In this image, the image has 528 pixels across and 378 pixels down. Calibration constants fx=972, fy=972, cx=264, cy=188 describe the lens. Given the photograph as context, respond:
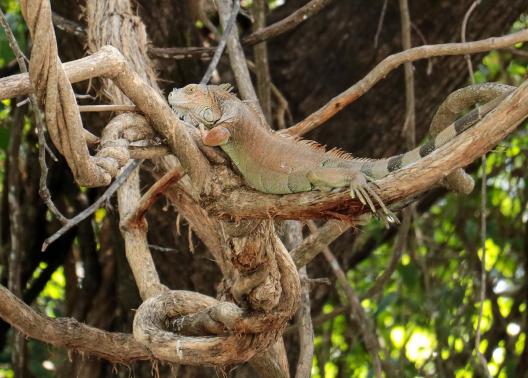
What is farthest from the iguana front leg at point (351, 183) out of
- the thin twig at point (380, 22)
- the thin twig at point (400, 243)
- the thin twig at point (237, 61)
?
the thin twig at point (380, 22)

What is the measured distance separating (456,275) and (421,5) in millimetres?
1933

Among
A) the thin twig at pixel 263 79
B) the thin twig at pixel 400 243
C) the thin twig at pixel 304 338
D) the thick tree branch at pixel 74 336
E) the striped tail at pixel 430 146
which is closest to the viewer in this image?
the striped tail at pixel 430 146

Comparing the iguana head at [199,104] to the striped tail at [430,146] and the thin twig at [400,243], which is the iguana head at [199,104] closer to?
the striped tail at [430,146]

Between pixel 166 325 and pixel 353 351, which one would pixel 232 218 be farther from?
pixel 353 351

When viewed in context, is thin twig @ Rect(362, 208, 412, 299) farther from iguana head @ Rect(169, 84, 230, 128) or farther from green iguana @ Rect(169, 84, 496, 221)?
iguana head @ Rect(169, 84, 230, 128)

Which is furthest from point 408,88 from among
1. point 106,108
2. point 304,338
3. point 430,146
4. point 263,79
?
point 106,108

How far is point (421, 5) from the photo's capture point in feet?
16.6

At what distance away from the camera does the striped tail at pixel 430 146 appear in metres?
2.40

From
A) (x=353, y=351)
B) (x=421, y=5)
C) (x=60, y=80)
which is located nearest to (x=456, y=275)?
(x=353, y=351)

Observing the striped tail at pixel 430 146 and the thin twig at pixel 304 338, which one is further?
the thin twig at pixel 304 338

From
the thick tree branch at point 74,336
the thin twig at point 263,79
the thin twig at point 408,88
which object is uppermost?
the thin twig at point 263,79

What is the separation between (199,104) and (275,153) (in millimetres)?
296

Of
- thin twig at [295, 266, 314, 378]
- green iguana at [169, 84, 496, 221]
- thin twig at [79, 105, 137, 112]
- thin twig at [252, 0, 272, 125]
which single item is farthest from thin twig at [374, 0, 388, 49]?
thin twig at [79, 105, 137, 112]

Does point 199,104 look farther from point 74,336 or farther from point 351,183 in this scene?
point 74,336
